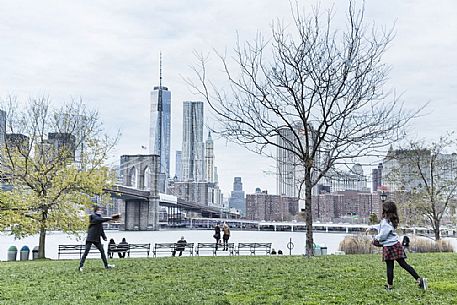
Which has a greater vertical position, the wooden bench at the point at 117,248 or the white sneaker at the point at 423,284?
the white sneaker at the point at 423,284

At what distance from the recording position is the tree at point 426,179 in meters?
33.0

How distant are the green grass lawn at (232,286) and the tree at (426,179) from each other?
22.4 metres

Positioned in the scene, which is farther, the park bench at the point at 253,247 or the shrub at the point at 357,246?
the park bench at the point at 253,247

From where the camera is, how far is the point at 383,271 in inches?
412

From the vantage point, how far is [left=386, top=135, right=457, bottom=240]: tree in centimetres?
3300

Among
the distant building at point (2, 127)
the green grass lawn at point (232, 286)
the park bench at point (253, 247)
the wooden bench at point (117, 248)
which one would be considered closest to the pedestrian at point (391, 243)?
the green grass lawn at point (232, 286)

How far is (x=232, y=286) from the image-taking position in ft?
29.0

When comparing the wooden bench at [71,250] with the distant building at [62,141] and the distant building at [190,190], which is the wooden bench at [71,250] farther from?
the distant building at [190,190]

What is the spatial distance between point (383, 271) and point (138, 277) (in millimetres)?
4627

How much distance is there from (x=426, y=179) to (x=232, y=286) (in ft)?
91.7

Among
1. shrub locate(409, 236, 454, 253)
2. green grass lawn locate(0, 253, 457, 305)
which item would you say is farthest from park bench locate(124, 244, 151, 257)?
green grass lawn locate(0, 253, 457, 305)

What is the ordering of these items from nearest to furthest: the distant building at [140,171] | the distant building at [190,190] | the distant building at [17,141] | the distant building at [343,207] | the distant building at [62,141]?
the distant building at [17,141] → the distant building at [62,141] → the distant building at [343,207] → the distant building at [140,171] → the distant building at [190,190]

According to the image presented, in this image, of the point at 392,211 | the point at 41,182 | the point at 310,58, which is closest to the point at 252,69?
the point at 310,58

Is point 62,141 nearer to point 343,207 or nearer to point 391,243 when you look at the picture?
point 391,243
